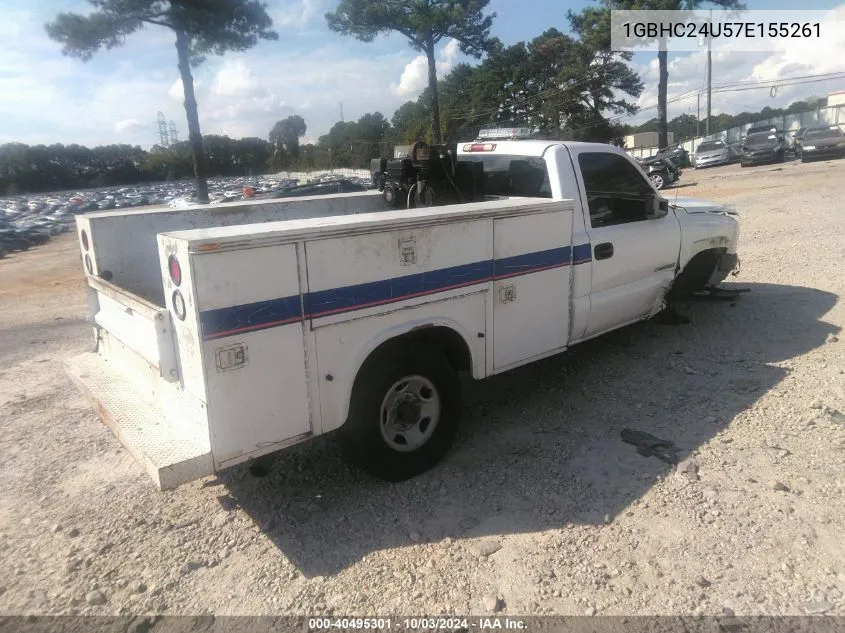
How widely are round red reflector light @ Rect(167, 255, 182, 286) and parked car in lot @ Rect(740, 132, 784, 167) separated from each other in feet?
97.3

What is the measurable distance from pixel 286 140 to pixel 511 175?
87088 millimetres

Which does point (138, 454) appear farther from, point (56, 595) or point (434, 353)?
point (434, 353)

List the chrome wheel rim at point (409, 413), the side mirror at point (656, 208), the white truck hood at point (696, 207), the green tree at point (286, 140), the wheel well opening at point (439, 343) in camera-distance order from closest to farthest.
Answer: the wheel well opening at point (439, 343)
the chrome wheel rim at point (409, 413)
the side mirror at point (656, 208)
the white truck hood at point (696, 207)
the green tree at point (286, 140)

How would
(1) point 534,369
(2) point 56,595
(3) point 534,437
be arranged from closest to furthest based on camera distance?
(2) point 56,595, (3) point 534,437, (1) point 534,369

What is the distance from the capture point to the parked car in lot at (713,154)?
3106 centimetres

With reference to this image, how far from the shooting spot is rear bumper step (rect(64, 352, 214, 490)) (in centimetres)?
288

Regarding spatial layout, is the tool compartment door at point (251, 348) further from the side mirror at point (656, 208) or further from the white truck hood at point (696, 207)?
the white truck hood at point (696, 207)

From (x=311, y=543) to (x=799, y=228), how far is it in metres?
10.8

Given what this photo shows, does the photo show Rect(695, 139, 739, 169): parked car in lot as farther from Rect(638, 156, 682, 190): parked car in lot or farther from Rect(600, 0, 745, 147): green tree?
Rect(638, 156, 682, 190): parked car in lot

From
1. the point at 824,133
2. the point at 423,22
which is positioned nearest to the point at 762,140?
the point at 824,133

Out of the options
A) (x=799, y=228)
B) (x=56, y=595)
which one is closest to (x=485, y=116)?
(x=799, y=228)

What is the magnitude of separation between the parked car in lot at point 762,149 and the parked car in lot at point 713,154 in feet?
9.53

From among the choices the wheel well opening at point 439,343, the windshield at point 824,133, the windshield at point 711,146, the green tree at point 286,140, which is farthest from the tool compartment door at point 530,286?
the green tree at point 286,140

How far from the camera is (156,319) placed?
3.06 m
